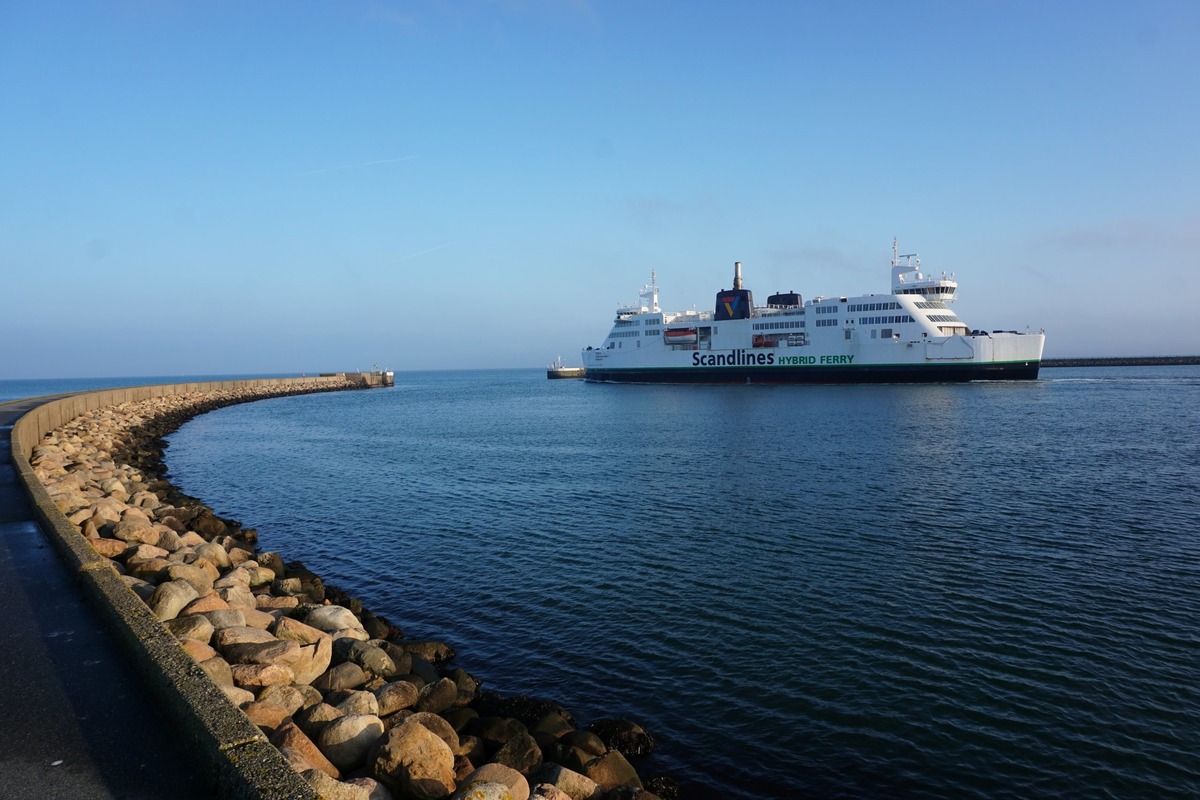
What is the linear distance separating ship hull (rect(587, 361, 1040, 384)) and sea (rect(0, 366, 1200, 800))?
41.2m

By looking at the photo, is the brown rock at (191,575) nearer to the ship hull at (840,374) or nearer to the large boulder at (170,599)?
the large boulder at (170,599)

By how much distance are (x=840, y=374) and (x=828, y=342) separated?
373cm

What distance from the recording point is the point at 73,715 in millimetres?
5293

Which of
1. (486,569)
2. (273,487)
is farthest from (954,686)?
(273,487)

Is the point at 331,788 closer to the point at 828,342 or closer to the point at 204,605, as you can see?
the point at 204,605

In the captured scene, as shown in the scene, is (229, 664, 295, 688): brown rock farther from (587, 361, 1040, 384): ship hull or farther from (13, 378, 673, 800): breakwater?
(587, 361, 1040, 384): ship hull

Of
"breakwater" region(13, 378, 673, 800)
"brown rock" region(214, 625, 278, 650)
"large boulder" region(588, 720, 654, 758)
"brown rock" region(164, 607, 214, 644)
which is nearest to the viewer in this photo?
"breakwater" region(13, 378, 673, 800)

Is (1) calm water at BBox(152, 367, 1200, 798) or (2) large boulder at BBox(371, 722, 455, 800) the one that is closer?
(2) large boulder at BBox(371, 722, 455, 800)

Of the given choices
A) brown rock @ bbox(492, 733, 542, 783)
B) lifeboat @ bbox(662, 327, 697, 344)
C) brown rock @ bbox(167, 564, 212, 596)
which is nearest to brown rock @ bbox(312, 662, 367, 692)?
brown rock @ bbox(492, 733, 542, 783)

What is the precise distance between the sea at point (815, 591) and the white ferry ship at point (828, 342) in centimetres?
4124

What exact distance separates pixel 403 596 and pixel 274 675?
6.45m

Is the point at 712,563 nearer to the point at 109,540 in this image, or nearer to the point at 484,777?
the point at 484,777

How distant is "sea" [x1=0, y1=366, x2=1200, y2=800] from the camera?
7.91m

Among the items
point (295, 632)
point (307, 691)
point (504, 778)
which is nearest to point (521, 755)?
point (504, 778)
